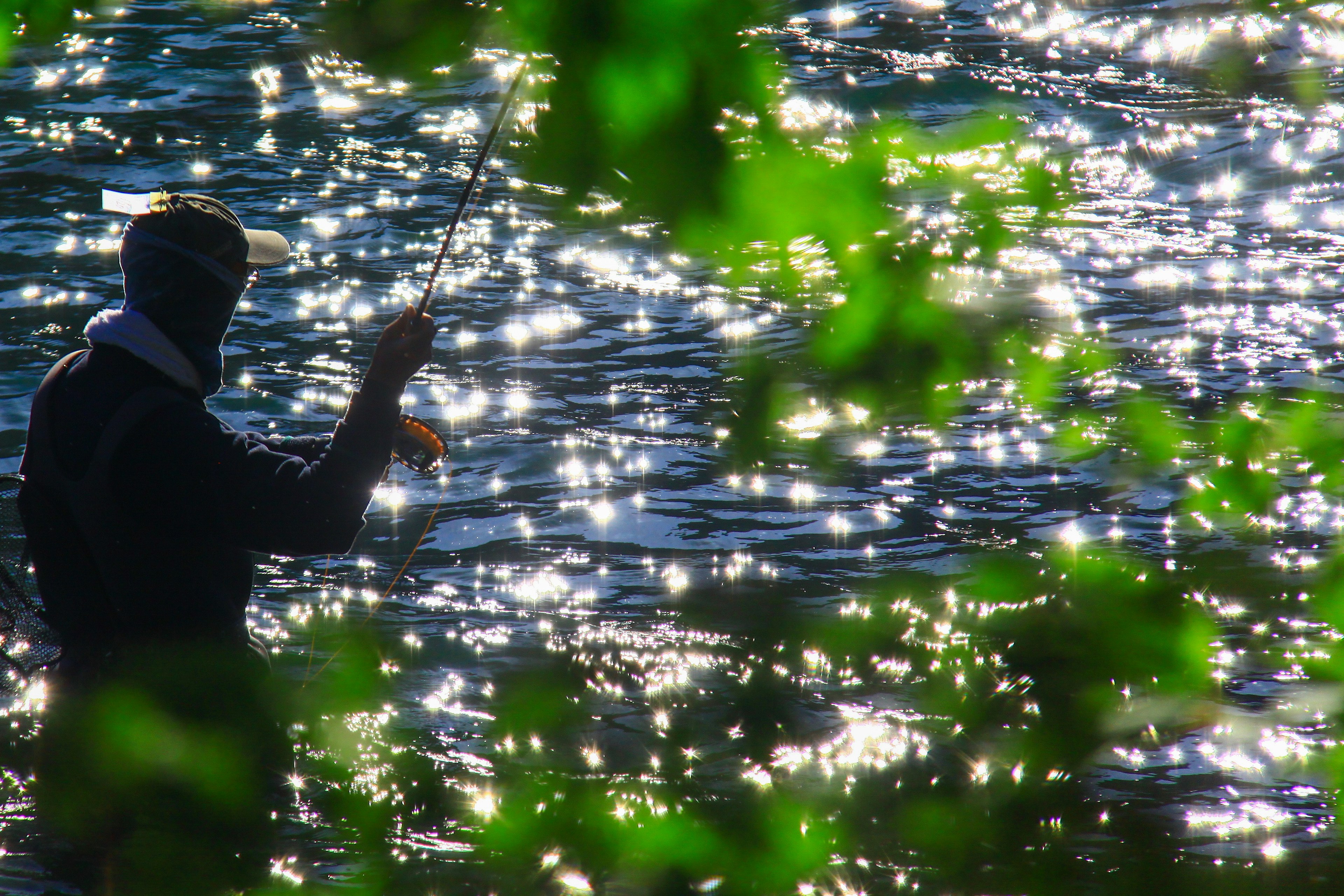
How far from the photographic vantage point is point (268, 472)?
3.36m

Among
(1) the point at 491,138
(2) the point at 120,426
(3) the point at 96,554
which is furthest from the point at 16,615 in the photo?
(1) the point at 491,138

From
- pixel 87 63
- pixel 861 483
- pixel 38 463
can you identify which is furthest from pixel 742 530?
pixel 87 63

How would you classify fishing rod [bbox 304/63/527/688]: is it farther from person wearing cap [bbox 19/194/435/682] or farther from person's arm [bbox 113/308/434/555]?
person wearing cap [bbox 19/194/435/682]

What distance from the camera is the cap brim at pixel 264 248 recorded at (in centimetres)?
397

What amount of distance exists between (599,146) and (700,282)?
58 centimetres

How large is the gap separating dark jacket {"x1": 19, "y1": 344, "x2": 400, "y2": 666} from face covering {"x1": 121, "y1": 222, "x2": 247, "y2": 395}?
0.16 metres

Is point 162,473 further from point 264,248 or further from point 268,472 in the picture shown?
point 264,248

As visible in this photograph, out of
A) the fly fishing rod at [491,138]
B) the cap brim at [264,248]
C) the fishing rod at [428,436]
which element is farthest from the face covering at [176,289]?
the fly fishing rod at [491,138]

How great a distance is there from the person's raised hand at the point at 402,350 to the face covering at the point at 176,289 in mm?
489

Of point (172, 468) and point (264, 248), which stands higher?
point (264, 248)

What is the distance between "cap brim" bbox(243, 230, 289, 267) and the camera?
3973 mm

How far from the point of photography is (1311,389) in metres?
1.91

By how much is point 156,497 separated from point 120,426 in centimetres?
21

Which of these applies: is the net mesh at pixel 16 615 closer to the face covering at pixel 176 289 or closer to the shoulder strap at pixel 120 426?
the shoulder strap at pixel 120 426
